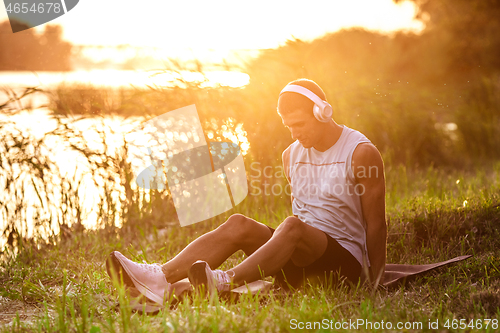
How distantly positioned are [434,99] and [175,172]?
8.87 m

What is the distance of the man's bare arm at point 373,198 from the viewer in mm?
3123

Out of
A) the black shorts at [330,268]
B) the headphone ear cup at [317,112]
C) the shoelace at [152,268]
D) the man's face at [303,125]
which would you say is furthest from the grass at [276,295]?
the headphone ear cup at [317,112]

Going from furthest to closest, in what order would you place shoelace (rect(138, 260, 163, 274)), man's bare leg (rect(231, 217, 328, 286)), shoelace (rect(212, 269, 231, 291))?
1. shoelace (rect(138, 260, 163, 274))
2. man's bare leg (rect(231, 217, 328, 286))
3. shoelace (rect(212, 269, 231, 291))

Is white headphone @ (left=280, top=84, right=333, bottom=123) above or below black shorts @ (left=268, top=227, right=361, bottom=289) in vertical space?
above

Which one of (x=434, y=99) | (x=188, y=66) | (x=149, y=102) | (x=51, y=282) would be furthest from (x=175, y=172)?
(x=434, y=99)

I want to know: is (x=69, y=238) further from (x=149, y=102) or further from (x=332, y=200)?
(x=332, y=200)

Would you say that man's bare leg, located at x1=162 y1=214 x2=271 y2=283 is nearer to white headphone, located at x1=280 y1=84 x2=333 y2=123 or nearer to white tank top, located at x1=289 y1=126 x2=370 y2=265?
white tank top, located at x1=289 y1=126 x2=370 y2=265

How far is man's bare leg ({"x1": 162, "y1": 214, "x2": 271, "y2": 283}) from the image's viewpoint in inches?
123

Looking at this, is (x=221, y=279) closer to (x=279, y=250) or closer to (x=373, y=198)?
(x=279, y=250)

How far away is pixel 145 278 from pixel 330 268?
116 cm

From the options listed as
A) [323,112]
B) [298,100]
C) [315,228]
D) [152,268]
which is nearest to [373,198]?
[315,228]

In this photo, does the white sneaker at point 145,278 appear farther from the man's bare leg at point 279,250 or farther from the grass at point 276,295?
the man's bare leg at point 279,250

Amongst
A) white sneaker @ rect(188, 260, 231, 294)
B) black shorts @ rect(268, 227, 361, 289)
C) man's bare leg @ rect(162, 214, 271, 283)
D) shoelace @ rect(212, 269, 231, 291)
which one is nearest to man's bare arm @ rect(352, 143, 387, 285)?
black shorts @ rect(268, 227, 361, 289)

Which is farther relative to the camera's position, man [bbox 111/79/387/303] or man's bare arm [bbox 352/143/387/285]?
man's bare arm [bbox 352/143/387/285]
